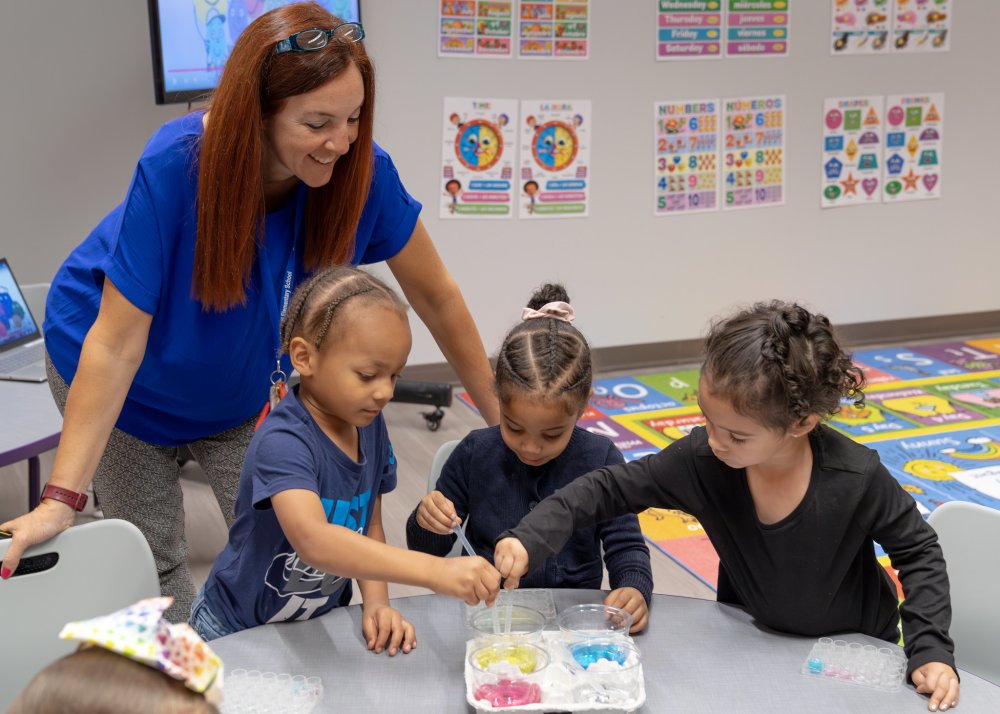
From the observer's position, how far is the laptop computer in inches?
109

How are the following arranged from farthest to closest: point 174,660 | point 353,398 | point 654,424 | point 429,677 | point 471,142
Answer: point 471,142
point 654,424
point 353,398
point 429,677
point 174,660

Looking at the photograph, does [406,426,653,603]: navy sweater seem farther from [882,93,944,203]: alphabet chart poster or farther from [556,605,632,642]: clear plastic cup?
[882,93,944,203]: alphabet chart poster

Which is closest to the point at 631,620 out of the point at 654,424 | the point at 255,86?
the point at 255,86

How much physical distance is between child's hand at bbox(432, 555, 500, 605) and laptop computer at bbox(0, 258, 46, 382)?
1.84 metres

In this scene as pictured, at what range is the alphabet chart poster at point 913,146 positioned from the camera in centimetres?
484

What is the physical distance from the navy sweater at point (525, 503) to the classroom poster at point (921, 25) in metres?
3.82

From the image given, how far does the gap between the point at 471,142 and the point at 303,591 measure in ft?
10.1

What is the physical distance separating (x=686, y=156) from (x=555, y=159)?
1.94 feet

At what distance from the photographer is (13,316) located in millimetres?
2986

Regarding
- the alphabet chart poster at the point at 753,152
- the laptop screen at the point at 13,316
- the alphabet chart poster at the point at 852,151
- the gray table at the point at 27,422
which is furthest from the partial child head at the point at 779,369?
the alphabet chart poster at the point at 852,151

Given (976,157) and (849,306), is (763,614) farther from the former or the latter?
(976,157)

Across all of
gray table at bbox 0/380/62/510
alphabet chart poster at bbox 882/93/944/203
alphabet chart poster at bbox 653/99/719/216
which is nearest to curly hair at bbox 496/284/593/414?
gray table at bbox 0/380/62/510

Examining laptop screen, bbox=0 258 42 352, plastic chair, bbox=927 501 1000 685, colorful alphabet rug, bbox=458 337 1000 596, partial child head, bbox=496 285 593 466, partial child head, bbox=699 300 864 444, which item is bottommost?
colorful alphabet rug, bbox=458 337 1000 596

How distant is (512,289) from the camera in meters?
4.48
